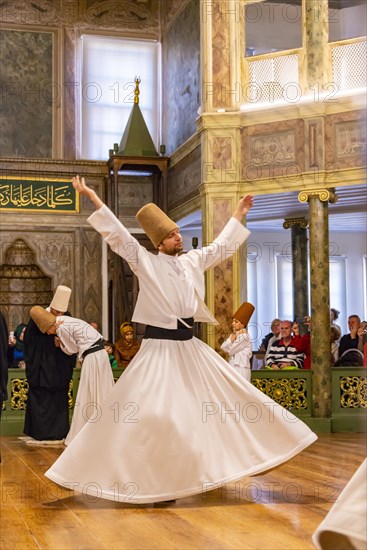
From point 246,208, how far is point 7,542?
97.2 inches

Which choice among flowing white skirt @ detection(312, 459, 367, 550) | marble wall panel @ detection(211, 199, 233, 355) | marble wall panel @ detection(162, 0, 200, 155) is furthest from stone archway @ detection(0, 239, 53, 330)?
flowing white skirt @ detection(312, 459, 367, 550)

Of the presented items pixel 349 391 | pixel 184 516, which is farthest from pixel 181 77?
pixel 184 516

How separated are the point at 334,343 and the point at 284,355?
0.87m

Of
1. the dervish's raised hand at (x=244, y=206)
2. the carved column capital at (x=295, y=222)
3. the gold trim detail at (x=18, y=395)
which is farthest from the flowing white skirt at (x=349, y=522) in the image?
the carved column capital at (x=295, y=222)

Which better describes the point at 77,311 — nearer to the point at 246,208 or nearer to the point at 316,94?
the point at 316,94

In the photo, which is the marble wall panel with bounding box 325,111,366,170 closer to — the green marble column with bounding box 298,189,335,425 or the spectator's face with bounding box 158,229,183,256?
the green marble column with bounding box 298,189,335,425

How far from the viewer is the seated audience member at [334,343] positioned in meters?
10.5

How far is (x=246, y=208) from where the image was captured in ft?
17.0

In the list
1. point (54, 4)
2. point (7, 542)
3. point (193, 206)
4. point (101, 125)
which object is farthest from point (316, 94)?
point (7, 542)

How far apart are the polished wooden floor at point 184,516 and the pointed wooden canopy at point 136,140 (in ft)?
26.4

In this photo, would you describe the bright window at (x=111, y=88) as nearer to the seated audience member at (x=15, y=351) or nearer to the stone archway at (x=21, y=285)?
the stone archway at (x=21, y=285)

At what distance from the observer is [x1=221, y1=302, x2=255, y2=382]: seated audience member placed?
942cm

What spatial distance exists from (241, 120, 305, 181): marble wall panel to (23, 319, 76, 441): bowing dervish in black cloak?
368 centimetres

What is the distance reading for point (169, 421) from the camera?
4676 mm
